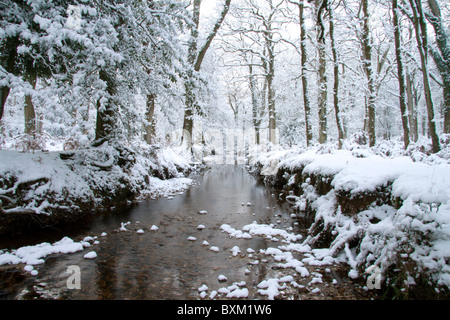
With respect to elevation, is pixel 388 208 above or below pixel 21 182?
below

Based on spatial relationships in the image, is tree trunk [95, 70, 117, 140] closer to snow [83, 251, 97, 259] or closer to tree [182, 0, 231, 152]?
tree [182, 0, 231, 152]

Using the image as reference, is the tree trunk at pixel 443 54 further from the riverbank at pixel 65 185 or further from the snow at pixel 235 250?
the riverbank at pixel 65 185

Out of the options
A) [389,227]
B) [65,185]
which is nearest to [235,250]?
[389,227]

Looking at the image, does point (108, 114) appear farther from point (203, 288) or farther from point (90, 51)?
point (203, 288)

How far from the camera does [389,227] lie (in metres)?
2.96

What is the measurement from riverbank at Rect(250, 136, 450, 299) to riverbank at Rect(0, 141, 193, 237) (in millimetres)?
5299

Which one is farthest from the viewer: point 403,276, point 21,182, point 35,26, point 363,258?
point 35,26

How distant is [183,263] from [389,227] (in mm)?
2882

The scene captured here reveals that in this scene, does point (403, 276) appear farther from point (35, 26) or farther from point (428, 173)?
point (35, 26)

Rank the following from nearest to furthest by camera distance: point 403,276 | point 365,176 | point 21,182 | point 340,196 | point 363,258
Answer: point 403,276 → point 363,258 → point 365,176 → point 340,196 → point 21,182

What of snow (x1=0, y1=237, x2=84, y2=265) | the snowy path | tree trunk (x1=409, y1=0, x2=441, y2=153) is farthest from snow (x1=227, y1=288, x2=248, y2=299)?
tree trunk (x1=409, y1=0, x2=441, y2=153)
